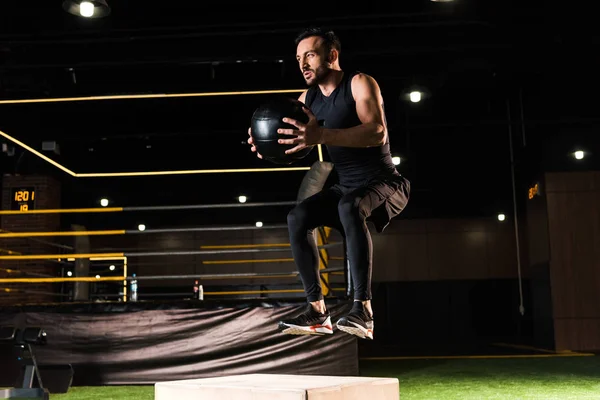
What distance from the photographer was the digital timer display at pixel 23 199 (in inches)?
445

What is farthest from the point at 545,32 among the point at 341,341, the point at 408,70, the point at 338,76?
the point at 338,76

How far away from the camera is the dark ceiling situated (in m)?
6.73

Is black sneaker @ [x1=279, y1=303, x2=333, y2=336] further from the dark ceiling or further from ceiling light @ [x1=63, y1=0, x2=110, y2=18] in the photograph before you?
the dark ceiling

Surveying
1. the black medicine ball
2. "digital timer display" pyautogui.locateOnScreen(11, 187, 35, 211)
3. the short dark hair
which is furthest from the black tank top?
"digital timer display" pyautogui.locateOnScreen(11, 187, 35, 211)

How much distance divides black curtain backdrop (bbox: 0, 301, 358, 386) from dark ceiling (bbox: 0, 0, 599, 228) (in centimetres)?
269

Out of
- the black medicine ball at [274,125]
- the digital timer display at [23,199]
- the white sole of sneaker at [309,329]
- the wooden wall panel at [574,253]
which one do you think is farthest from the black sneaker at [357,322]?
the digital timer display at [23,199]

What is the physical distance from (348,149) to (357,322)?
763 millimetres

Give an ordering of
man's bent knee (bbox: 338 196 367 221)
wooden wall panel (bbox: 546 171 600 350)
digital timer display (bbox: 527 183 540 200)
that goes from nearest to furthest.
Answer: man's bent knee (bbox: 338 196 367 221)
wooden wall panel (bbox: 546 171 600 350)
digital timer display (bbox: 527 183 540 200)

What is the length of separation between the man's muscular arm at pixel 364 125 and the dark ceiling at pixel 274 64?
412cm

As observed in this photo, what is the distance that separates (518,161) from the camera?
11734 millimetres

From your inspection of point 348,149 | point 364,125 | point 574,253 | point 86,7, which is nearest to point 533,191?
point 574,253

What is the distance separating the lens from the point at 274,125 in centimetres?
256

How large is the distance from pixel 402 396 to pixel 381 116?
2.59 metres

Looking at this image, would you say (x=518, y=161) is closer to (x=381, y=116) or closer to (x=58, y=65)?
(x=58, y=65)
